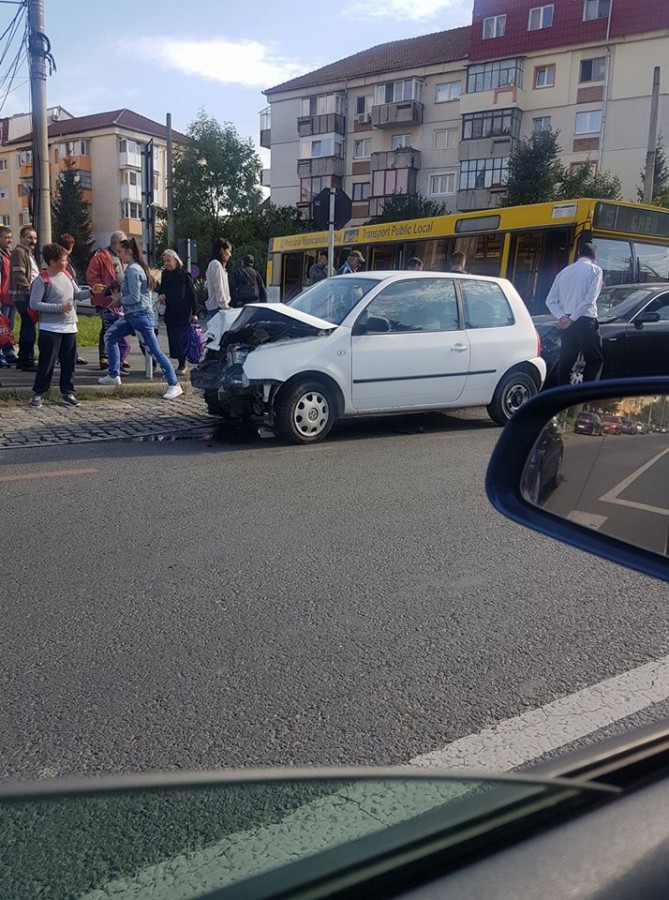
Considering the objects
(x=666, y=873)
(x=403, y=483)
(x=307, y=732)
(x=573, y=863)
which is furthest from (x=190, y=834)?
(x=403, y=483)

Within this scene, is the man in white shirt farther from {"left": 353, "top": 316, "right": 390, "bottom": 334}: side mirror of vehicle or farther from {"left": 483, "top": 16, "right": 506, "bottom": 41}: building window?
{"left": 483, "top": 16, "right": 506, "bottom": 41}: building window

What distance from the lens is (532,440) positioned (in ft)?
5.89

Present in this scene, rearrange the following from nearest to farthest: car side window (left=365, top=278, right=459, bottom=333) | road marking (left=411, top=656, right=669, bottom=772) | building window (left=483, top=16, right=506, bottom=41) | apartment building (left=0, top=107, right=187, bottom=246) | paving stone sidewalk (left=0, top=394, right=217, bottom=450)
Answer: road marking (left=411, top=656, right=669, bottom=772) → paving stone sidewalk (left=0, top=394, right=217, bottom=450) → car side window (left=365, top=278, right=459, bottom=333) → building window (left=483, top=16, right=506, bottom=41) → apartment building (left=0, top=107, right=187, bottom=246)

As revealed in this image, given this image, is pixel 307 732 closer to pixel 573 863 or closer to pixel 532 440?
pixel 532 440

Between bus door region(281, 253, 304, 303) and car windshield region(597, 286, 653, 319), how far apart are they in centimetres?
1167

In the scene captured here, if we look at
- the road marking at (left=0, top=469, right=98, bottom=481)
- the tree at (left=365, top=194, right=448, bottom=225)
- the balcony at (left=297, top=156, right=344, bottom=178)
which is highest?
the balcony at (left=297, top=156, right=344, bottom=178)

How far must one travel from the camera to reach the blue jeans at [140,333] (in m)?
10.1

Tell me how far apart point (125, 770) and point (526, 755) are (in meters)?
1.25

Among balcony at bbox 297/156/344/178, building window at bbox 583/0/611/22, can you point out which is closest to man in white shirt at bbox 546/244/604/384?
building window at bbox 583/0/611/22

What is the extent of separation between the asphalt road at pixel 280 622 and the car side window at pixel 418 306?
249 centimetres

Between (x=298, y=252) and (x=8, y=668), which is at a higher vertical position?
(x=298, y=252)

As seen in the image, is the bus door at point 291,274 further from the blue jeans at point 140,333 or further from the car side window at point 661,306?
the blue jeans at point 140,333

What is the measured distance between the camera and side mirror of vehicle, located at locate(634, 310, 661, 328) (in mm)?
12305

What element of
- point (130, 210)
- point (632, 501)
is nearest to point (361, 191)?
point (130, 210)
